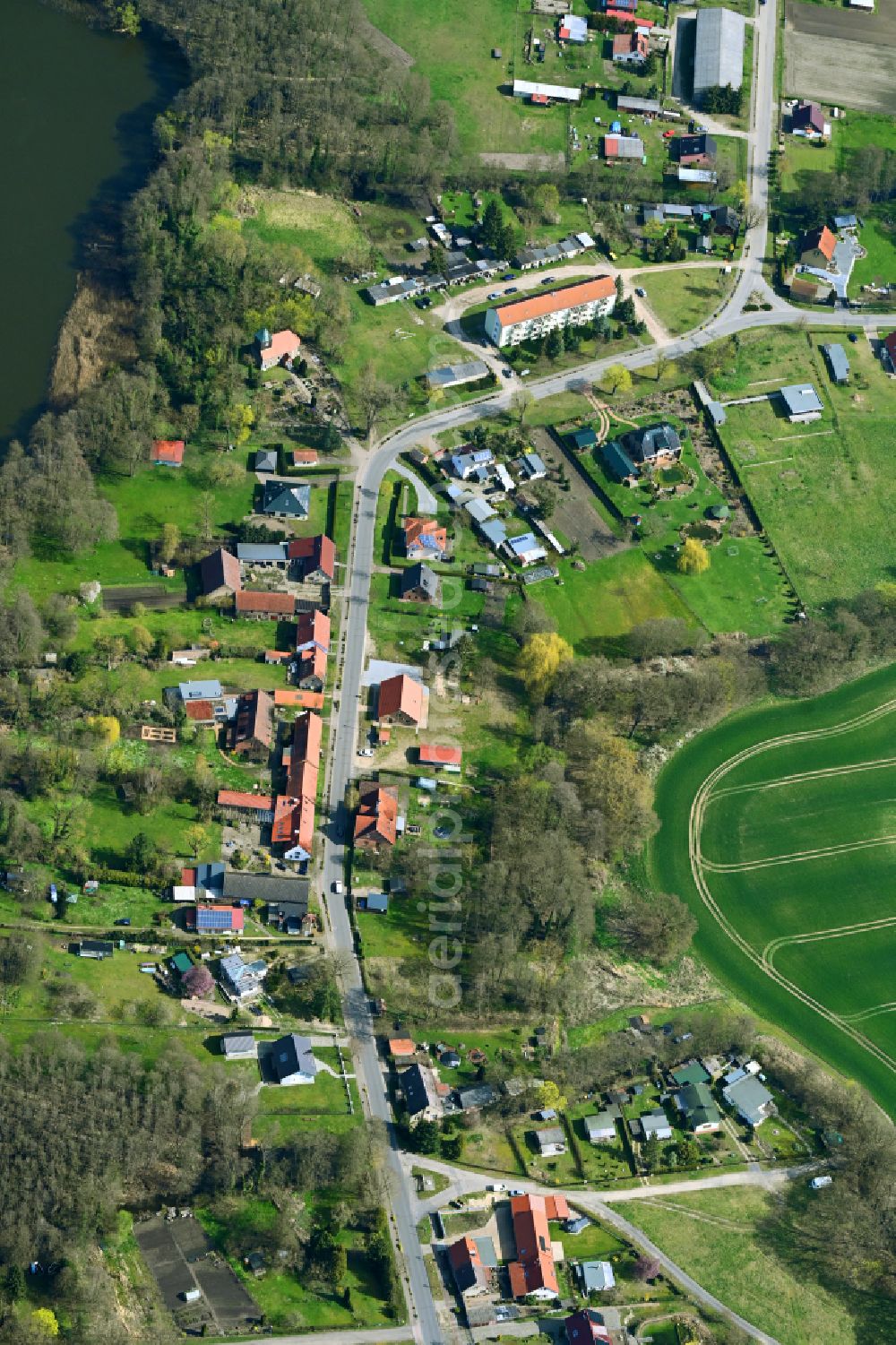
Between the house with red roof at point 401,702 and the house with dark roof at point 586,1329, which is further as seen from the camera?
the house with red roof at point 401,702

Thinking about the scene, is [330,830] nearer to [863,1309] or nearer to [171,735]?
[171,735]

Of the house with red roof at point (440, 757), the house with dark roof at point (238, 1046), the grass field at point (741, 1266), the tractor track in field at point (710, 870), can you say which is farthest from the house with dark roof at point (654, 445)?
the grass field at point (741, 1266)

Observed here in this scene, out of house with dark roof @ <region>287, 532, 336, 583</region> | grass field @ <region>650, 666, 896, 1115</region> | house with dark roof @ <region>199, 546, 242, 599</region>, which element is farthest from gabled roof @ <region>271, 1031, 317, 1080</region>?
house with dark roof @ <region>287, 532, 336, 583</region>

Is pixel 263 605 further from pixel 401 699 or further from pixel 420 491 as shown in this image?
pixel 420 491

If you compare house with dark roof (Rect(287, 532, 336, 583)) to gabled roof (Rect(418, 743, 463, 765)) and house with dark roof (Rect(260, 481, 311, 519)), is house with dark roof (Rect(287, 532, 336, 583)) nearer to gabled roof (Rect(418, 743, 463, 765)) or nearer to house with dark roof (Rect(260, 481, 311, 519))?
house with dark roof (Rect(260, 481, 311, 519))

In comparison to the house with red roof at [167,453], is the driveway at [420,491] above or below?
below

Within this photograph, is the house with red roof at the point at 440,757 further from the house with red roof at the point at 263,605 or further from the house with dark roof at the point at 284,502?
A: the house with dark roof at the point at 284,502
